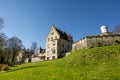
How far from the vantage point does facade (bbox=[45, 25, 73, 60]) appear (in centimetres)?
6516

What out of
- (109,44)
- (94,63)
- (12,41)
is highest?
(12,41)

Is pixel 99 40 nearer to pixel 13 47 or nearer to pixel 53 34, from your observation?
pixel 53 34

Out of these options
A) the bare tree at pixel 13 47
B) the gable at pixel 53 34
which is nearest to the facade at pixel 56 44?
the gable at pixel 53 34

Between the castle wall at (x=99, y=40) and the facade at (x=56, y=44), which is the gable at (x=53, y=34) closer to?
the facade at (x=56, y=44)

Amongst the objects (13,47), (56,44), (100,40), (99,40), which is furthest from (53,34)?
(100,40)

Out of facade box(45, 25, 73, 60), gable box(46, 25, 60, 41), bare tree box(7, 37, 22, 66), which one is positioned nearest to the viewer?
facade box(45, 25, 73, 60)

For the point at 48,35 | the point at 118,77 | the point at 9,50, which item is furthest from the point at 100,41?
the point at 9,50

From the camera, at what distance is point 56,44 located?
6569cm

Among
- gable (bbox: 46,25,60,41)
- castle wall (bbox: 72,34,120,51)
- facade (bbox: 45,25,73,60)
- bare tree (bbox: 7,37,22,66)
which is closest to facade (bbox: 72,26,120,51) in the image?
castle wall (bbox: 72,34,120,51)

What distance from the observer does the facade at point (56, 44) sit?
2565 inches

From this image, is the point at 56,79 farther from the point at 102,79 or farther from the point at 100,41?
the point at 100,41

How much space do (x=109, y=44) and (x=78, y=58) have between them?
11581 mm

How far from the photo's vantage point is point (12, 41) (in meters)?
74.6

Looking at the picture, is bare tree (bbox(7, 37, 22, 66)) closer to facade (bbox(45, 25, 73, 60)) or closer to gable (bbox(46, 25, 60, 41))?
facade (bbox(45, 25, 73, 60))
